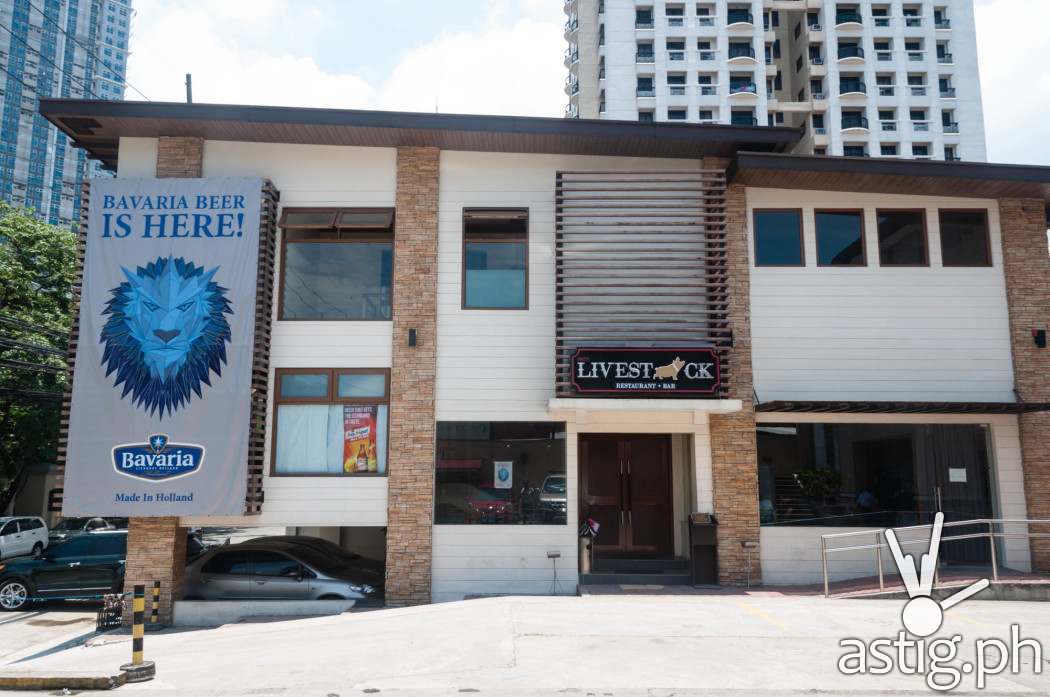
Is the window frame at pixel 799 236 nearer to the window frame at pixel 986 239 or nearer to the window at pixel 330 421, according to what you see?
the window frame at pixel 986 239

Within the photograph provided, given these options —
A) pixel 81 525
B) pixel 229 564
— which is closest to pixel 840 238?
pixel 229 564

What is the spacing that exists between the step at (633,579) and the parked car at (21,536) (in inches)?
665

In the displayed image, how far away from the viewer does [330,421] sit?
13.2m

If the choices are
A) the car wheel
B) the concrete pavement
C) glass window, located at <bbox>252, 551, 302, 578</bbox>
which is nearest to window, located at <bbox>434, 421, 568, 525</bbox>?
the concrete pavement

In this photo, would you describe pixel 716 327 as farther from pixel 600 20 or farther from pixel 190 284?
pixel 600 20

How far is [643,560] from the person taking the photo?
13.6 metres

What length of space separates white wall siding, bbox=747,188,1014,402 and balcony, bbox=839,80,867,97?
4692 centimetres

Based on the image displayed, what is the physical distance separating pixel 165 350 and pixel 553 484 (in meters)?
6.99

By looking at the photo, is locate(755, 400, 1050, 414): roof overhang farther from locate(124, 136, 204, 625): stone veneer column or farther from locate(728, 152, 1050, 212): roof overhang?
locate(124, 136, 204, 625): stone veneer column

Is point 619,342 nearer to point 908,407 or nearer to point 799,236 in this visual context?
point 799,236

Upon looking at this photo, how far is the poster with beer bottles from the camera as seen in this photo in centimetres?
1309

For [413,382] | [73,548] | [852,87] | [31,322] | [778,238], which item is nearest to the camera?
[413,382]

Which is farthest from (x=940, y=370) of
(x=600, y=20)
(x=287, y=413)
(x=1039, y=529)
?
(x=600, y=20)

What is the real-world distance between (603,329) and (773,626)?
5.52 metres
